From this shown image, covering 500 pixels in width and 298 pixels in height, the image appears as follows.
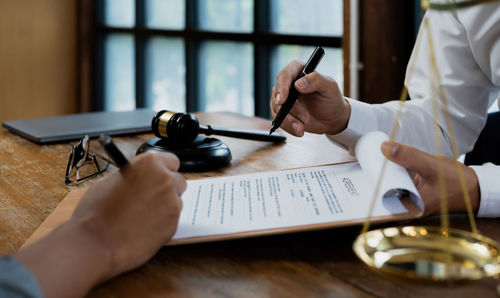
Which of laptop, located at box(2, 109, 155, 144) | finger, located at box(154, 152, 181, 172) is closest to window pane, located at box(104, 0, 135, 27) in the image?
laptop, located at box(2, 109, 155, 144)

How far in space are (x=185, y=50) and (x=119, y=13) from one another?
938 millimetres

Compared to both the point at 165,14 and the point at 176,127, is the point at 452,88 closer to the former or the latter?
the point at 176,127

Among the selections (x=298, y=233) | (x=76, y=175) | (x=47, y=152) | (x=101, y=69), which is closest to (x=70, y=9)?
(x=101, y=69)

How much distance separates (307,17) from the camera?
2.81m

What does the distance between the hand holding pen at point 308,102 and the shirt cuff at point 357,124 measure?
0.5 inches

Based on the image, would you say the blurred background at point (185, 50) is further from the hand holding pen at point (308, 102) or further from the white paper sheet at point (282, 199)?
the white paper sheet at point (282, 199)

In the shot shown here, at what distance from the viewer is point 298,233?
2.49ft

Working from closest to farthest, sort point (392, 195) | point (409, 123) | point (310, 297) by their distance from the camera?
1. point (310, 297)
2. point (392, 195)
3. point (409, 123)

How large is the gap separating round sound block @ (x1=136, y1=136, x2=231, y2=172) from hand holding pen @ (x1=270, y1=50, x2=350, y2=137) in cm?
14

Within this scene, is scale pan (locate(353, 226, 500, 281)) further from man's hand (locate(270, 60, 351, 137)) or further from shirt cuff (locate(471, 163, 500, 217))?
man's hand (locate(270, 60, 351, 137))

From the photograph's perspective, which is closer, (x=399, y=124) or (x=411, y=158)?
(x=411, y=158)

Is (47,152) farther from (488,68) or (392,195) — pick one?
(488,68)

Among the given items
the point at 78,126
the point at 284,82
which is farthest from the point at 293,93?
the point at 78,126

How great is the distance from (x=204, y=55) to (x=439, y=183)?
2.97 m
